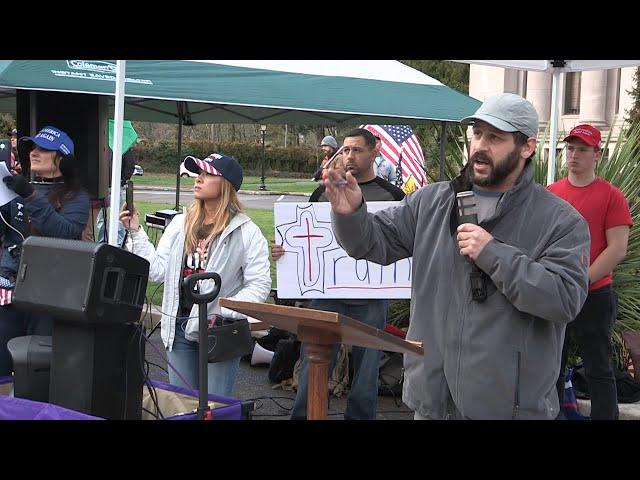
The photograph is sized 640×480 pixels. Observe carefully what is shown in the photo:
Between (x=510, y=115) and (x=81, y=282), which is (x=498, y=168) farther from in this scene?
(x=81, y=282)

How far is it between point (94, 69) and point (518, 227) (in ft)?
13.8

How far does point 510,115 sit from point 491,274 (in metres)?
0.61

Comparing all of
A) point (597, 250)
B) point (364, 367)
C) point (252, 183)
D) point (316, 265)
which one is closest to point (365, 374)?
point (364, 367)

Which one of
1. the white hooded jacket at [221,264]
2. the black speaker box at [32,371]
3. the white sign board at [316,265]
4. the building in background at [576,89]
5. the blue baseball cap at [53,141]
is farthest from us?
the building in background at [576,89]

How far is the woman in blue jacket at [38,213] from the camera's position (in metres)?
4.78

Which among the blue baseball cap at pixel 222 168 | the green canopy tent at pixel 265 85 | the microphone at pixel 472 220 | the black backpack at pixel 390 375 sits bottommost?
the black backpack at pixel 390 375

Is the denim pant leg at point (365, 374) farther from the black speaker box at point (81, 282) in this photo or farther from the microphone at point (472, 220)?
the microphone at point (472, 220)

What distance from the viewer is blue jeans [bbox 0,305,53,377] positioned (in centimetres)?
482

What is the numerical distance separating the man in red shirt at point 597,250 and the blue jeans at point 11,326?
333 centimetres

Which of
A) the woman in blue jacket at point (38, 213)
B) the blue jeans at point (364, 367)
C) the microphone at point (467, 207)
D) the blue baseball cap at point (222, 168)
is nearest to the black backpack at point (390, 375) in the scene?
the blue jeans at point (364, 367)

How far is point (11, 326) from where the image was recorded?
191 inches

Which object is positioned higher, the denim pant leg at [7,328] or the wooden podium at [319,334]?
the wooden podium at [319,334]

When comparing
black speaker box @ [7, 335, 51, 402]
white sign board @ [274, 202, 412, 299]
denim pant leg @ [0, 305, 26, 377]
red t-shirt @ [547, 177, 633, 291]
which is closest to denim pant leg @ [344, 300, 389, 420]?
white sign board @ [274, 202, 412, 299]
